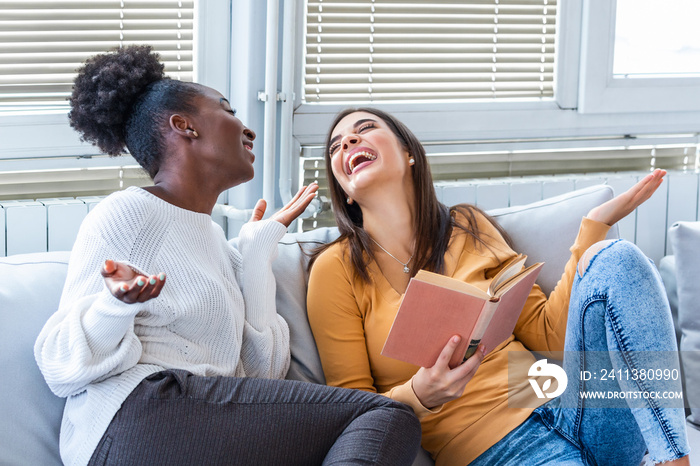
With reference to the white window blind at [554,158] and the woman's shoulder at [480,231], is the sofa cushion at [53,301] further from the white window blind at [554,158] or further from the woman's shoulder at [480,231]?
the white window blind at [554,158]

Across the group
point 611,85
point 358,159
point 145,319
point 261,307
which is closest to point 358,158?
point 358,159

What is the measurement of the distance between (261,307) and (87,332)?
0.40m

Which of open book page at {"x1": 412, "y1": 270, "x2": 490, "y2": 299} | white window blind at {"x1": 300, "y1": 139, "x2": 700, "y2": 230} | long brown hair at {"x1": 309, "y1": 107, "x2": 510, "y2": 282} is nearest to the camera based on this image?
open book page at {"x1": 412, "y1": 270, "x2": 490, "y2": 299}

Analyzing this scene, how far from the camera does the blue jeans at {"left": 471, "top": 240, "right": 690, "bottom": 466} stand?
122 centimetres

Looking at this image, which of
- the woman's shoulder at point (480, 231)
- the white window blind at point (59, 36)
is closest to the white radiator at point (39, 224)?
the white window blind at point (59, 36)

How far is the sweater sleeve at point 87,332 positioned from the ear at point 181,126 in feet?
0.94

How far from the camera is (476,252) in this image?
5.31ft

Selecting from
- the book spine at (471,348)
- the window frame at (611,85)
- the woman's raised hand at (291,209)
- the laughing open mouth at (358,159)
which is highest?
the window frame at (611,85)

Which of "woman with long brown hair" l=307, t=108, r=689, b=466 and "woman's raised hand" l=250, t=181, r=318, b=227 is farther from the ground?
"woman's raised hand" l=250, t=181, r=318, b=227

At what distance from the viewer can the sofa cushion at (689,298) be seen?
6.02ft

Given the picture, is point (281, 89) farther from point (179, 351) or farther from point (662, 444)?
point (662, 444)

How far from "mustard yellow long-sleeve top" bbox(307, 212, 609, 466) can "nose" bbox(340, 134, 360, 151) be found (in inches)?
8.9

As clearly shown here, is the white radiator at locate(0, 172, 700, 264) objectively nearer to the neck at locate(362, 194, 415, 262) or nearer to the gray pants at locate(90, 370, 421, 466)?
the neck at locate(362, 194, 415, 262)

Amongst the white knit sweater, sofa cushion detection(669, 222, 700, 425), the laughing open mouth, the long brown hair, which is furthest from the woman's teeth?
sofa cushion detection(669, 222, 700, 425)
